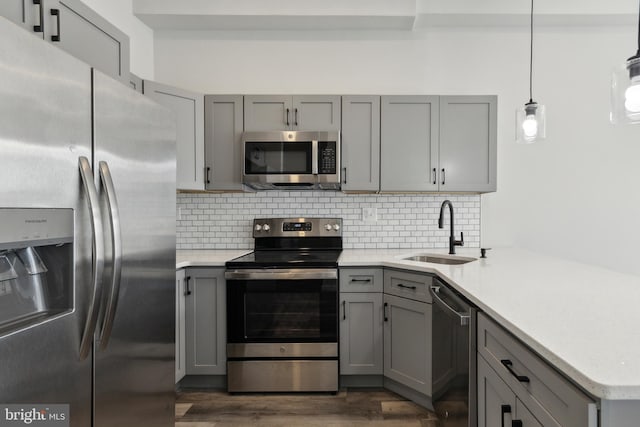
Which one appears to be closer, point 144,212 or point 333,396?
point 144,212

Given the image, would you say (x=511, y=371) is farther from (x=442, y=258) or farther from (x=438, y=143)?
(x=438, y=143)

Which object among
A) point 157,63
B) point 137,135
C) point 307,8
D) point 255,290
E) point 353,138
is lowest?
point 255,290

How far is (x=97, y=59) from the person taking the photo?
5.24 ft

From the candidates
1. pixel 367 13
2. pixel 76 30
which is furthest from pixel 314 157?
pixel 76 30

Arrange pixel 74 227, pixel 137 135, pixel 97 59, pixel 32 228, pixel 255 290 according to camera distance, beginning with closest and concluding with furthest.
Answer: pixel 32 228 < pixel 74 227 < pixel 137 135 < pixel 97 59 < pixel 255 290

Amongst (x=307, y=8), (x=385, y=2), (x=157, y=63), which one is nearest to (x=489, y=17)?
(x=385, y=2)

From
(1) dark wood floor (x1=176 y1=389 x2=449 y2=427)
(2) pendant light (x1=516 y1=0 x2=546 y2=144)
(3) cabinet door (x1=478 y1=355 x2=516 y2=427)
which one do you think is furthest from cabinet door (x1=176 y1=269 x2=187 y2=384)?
(2) pendant light (x1=516 y1=0 x2=546 y2=144)

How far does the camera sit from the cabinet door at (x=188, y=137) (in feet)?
9.12

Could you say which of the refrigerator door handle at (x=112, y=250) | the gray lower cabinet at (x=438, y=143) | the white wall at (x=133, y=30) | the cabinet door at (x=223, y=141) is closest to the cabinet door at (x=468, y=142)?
the gray lower cabinet at (x=438, y=143)

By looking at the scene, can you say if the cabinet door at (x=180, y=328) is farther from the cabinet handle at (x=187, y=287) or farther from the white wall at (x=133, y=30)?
the white wall at (x=133, y=30)

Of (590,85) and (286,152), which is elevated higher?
(590,85)

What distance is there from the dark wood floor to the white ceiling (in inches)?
110

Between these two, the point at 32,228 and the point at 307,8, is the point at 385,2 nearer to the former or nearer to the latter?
the point at 307,8

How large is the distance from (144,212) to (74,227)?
357mm
